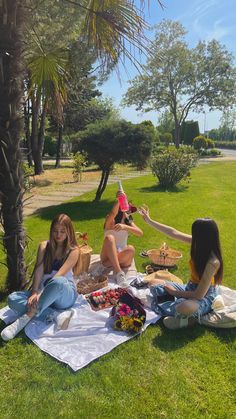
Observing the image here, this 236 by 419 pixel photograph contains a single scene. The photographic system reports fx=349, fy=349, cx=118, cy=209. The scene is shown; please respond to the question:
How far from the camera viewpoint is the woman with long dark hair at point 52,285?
3.44 m

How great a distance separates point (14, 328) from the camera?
338cm

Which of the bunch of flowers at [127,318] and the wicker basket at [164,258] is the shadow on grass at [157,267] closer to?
the wicker basket at [164,258]

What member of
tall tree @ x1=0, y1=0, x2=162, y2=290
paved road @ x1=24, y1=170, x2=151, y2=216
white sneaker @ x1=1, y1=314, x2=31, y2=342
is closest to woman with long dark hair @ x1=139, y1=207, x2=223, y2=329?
white sneaker @ x1=1, y1=314, x2=31, y2=342

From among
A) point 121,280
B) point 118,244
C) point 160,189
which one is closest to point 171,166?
point 160,189

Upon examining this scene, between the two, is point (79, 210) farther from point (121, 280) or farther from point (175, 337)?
point (175, 337)

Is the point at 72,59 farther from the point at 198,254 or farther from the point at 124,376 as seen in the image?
the point at 124,376

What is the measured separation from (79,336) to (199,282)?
130 cm

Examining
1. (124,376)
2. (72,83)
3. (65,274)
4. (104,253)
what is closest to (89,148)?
(72,83)

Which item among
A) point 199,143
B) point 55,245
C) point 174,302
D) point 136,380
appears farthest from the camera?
point 199,143

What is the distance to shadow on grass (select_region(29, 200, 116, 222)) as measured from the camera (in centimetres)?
855

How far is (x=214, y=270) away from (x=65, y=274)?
5.08 ft

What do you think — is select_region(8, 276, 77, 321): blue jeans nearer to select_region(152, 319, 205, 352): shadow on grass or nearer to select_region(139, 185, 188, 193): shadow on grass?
select_region(152, 319, 205, 352): shadow on grass

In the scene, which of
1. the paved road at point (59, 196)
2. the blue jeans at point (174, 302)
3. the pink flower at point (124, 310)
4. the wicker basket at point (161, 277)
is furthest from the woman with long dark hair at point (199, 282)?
the paved road at point (59, 196)

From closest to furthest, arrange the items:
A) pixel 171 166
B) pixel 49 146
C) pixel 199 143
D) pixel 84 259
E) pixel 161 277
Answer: pixel 161 277 → pixel 84 259 → pixel 171 166 → pixel 49 146 → pixel 199 143
